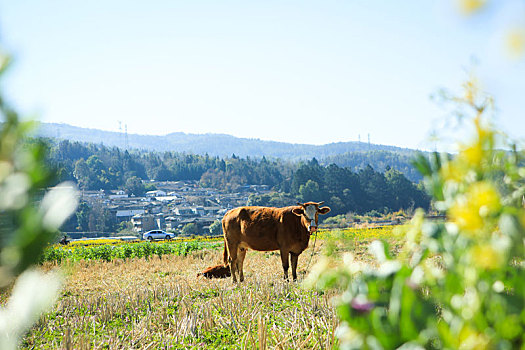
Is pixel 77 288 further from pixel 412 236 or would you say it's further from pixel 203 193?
pixel 203 193

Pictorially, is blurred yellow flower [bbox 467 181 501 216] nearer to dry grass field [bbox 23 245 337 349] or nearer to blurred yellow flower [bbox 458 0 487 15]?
blurred yellow flower [bbox 458 0 487 15]

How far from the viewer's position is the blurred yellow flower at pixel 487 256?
0.96 metres

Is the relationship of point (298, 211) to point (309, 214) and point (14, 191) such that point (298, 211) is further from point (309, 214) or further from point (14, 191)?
point (14, 191)

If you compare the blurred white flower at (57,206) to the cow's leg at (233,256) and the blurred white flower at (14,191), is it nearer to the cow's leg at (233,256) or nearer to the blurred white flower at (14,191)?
the blurred white flower at (14,191)

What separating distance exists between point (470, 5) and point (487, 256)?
529mm

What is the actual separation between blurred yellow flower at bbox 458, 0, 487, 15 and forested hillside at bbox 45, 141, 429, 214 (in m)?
50.4

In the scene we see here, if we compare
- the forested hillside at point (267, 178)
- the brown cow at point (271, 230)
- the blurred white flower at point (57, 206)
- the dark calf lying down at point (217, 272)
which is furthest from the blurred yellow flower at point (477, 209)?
the forested hillside at point (267, 178)

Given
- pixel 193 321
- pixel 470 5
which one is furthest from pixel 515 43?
pixel 193 321

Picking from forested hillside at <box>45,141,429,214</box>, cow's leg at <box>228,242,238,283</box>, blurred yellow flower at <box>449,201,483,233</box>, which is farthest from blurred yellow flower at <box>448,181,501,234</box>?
forested hillside at <box>45,141,429,214</box>

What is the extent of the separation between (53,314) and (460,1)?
22.5ft

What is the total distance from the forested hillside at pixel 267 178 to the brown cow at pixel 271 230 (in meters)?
41.8

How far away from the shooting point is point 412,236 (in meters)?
1.22

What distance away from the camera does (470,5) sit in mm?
1008

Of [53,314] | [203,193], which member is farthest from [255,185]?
[53,314]
